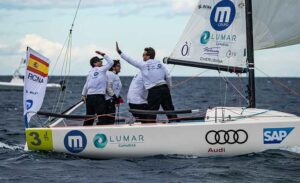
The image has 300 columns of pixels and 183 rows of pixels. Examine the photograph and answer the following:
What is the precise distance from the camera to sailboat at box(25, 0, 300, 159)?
31.0 feet

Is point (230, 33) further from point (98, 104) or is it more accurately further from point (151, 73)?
point (98, 104)

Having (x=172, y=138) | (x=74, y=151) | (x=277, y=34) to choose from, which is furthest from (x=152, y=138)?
(x=277, y=34)

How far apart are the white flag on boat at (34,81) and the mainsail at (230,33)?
2.09m

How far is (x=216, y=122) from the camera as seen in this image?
955 cm

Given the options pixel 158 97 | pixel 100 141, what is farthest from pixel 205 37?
pixel 100 141

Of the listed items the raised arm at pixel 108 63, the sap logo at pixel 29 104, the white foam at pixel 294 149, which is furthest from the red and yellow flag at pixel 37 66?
the white foam at pixel 294 149

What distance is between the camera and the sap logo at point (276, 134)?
942 cm

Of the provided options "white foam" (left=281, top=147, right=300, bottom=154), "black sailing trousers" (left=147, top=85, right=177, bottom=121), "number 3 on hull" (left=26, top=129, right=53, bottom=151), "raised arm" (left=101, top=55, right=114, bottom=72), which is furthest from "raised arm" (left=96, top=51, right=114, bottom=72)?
"white foam" (left=281, top=147, right=300, bottom=154)

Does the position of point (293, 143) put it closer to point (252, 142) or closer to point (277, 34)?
point (252, 142)

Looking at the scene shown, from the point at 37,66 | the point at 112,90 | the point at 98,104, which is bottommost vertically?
the point at 98,104

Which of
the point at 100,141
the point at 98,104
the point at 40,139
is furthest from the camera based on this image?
the point at 98,104

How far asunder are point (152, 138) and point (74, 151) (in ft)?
4.19

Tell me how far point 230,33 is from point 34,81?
11.0ft

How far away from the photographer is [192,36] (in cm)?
1061
